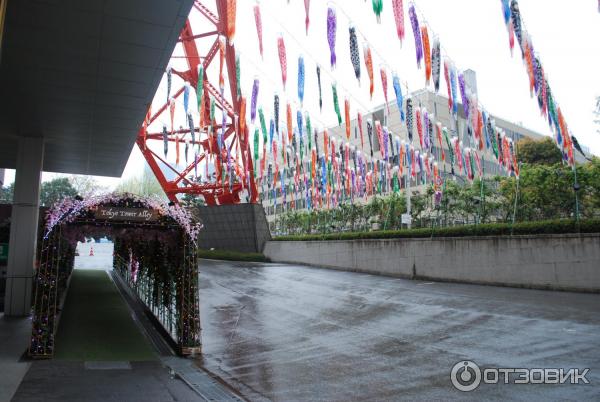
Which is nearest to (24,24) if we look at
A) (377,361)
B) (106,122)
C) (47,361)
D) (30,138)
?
(106,122)

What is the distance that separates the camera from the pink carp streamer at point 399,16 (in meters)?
10.2

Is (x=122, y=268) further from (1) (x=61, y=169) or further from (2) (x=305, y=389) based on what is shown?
(2) (x=305, y=389)

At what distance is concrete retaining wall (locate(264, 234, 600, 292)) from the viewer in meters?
Result: 15.6

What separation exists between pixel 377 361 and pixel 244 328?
4.73 meters

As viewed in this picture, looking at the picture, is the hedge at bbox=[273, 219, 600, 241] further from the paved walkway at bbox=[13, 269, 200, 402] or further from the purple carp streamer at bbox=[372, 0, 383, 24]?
the paved walkway at bbox=[13, 269, 200, 402]

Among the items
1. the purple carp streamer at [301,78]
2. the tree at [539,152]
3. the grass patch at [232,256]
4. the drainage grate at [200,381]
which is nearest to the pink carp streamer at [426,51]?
the purple carp streamer at [301,78]

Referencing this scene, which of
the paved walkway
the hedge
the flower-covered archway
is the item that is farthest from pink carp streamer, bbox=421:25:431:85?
the paved walkway

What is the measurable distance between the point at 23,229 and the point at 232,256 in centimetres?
2488

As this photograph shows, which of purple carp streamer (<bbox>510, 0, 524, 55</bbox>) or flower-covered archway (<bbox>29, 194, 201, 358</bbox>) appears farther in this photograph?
purple carp streamer (<bbox>510, 0, 524, 55</bbox>)

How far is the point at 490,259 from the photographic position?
18609mm

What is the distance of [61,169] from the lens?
57.6 ft

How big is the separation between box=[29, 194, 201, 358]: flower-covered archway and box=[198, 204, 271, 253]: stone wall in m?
28.0

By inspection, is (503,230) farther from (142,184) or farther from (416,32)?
(142,184)

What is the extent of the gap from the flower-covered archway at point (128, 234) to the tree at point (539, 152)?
4246 cm
